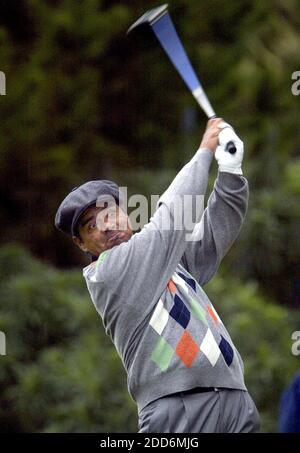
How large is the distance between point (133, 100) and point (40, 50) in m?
0.69

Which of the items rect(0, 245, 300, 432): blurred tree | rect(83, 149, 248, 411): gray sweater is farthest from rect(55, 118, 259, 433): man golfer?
rect(0, 245, 300, 432): blurred tree

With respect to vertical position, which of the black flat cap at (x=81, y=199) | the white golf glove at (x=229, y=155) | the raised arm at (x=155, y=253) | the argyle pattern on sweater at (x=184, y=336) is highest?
the white golf glove at (x=229, y=155)

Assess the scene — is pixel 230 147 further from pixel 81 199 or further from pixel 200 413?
pixel 200 413

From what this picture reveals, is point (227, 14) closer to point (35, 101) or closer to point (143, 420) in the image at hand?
point (35, 101)

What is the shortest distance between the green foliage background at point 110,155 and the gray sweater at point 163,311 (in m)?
2.89

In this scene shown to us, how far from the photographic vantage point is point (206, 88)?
678 cm

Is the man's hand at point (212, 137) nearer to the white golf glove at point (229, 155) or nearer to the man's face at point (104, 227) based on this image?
the white golf glove at point (229, 155)

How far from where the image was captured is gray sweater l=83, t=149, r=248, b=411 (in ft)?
10.0

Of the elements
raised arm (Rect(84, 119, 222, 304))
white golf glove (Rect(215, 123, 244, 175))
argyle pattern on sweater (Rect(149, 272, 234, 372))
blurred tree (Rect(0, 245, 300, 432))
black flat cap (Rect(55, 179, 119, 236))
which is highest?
white golf glove (Rect(215, 123, 244, 175))

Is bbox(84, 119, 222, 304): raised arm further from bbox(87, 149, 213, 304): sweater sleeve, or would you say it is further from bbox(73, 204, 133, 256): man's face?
bbox(73, 204, 133, 256): man's face

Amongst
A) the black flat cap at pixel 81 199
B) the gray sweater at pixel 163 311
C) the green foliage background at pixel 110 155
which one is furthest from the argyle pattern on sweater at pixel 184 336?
the green foliage background at pixel 110 155

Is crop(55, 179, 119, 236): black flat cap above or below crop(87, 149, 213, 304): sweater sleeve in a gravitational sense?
above

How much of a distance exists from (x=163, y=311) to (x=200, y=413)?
293mm

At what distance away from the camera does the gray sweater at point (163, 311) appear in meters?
3.05
